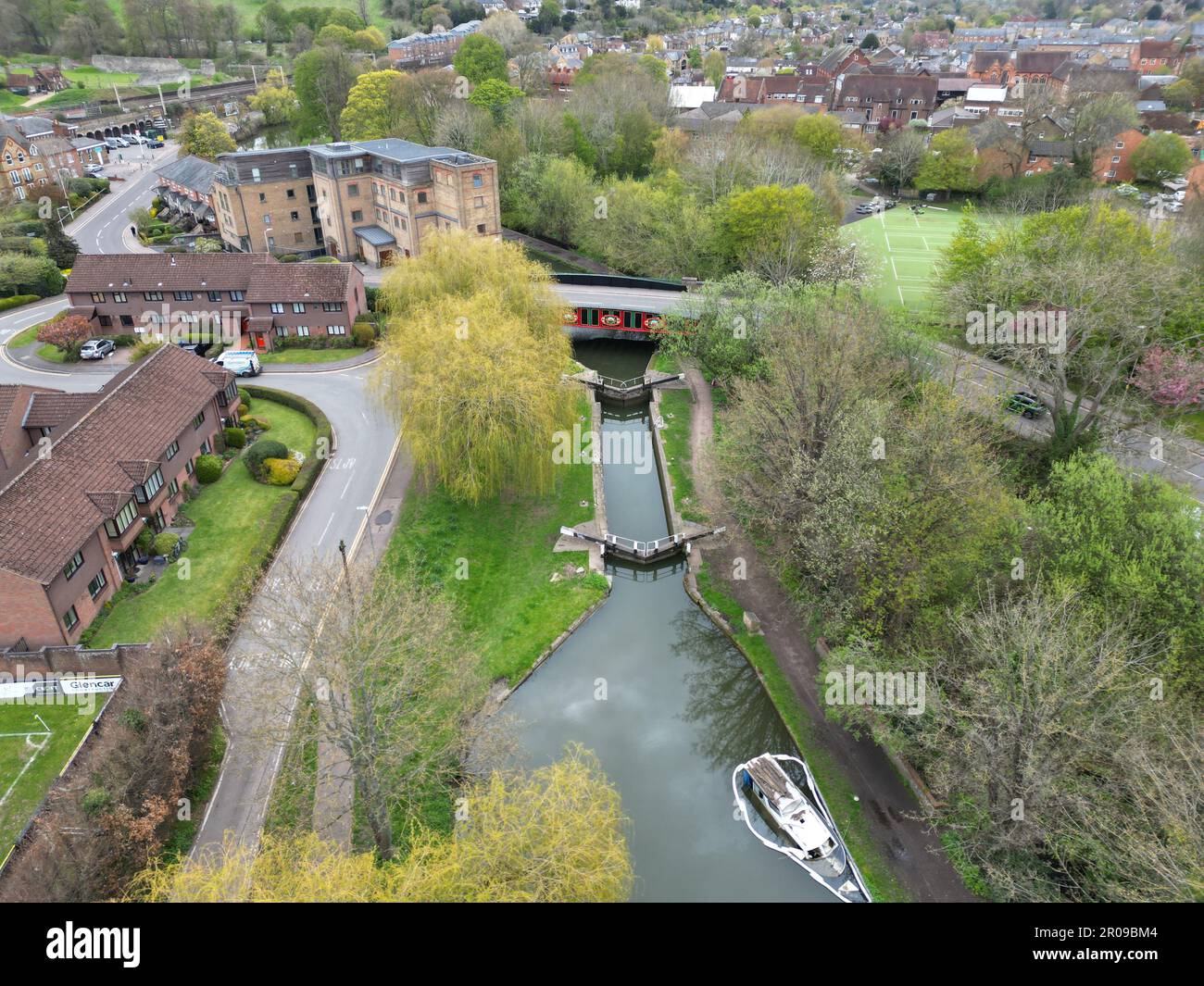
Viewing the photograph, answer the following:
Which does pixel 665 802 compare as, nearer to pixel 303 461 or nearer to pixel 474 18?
pixel 303 461

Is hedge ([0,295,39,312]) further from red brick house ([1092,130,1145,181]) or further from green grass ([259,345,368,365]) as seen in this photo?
red brick house ([1092,130,1145,181])

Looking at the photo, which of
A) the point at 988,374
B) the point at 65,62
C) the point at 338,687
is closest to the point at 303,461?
the point at 338,687

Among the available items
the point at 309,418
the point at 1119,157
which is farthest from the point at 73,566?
the point at 1119,157

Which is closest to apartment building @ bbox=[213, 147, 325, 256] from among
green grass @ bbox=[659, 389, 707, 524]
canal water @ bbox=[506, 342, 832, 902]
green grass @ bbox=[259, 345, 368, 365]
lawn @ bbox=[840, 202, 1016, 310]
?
green grass @ bbox=[259, 345, 368, 365]
